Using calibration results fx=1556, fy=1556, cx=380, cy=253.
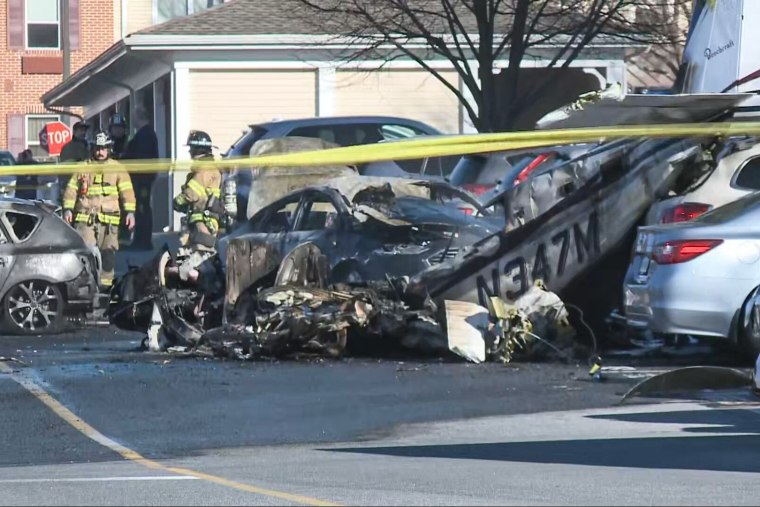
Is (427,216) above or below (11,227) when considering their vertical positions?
above

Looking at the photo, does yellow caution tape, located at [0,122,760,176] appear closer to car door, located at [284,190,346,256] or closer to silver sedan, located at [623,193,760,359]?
silver sedan, located at [623,193,760,359]

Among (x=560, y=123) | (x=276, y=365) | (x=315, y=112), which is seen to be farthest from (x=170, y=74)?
(x=560, y=123)

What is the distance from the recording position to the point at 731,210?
470 inches

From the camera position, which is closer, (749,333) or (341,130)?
(749,333)

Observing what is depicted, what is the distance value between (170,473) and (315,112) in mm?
22801

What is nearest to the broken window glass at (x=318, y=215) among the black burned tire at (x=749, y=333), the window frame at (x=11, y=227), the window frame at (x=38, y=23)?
the window frame at (x=11, y=227)

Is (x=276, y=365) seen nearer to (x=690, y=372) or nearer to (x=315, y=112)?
(x=690, y=372)

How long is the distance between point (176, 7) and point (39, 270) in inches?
932

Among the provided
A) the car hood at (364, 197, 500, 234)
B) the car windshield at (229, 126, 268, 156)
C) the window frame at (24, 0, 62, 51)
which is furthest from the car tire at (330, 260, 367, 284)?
the window frame at (24, 0, 62, 51)

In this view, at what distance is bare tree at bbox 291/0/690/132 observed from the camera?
24.1 meters

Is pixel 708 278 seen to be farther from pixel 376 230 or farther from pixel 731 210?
pixel 376 230

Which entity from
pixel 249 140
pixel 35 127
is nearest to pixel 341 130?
pixel 249 140

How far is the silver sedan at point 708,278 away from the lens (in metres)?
11.6

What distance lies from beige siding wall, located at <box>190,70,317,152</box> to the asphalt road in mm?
16346
